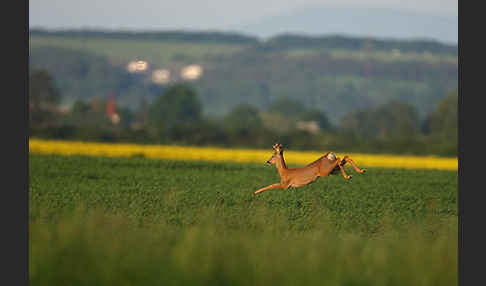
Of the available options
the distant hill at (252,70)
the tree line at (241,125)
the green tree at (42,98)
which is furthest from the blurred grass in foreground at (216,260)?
the distant hill at (252,70)

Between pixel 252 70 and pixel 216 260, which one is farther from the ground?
pixel 252 70

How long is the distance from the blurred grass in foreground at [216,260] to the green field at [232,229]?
17 mm

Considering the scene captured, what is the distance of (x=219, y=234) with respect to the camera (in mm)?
13109

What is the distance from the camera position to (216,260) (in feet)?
37.1

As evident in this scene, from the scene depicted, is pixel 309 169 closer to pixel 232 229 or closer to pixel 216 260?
pixel 232 229

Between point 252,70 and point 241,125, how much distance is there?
50.9 m

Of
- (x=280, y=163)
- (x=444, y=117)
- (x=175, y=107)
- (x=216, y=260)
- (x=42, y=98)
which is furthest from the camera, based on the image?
(x=175, y=107)

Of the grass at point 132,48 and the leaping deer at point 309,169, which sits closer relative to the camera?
the leaping deer at point 309,169

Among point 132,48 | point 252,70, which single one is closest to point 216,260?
point 132,48

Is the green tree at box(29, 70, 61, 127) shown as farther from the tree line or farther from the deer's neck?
the deer's neck

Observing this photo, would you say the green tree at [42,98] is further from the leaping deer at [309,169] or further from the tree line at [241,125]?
the leaping deer at [309,169]

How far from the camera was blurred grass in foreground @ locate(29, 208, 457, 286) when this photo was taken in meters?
11.0

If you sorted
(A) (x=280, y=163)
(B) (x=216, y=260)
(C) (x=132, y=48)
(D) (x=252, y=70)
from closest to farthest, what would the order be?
(B) (x=216, y=260)
(A) (x=280, y=163)
(C) (x=132, y=48)
(D) (x=252, y=70)

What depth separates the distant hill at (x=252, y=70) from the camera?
374 ft
